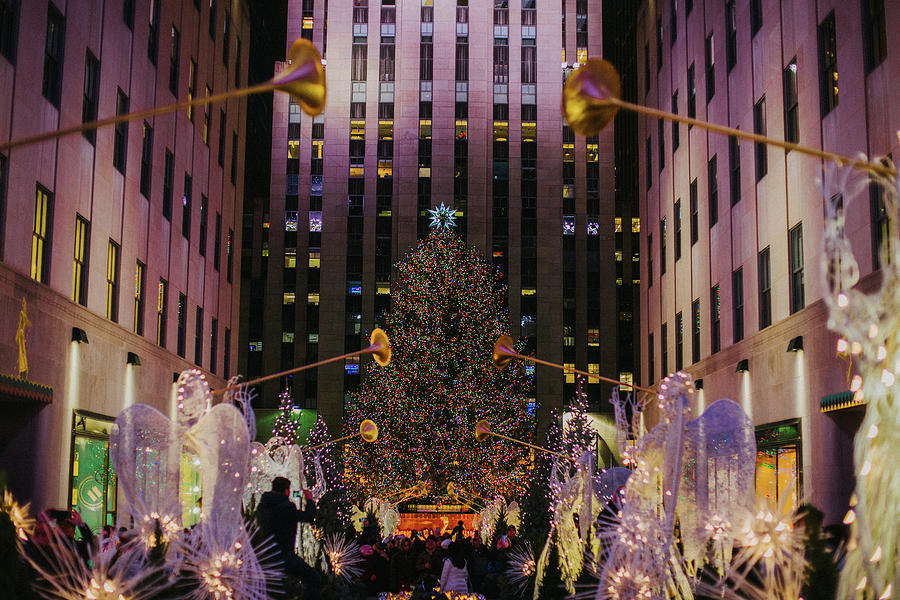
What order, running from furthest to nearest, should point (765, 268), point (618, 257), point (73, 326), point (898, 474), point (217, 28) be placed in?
point (618, 257)
point (217, 28)
point (765, 268)
point (73, 326)
point (898, 474)

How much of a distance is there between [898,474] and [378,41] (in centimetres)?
6596

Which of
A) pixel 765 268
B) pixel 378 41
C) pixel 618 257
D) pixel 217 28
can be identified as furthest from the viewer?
pixel 618 257

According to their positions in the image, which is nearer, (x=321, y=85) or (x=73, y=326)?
(x=321, y=85)

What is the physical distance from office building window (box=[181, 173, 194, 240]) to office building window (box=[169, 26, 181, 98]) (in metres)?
3.07

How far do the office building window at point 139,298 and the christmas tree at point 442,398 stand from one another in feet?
62.9

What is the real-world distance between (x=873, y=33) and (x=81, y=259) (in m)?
17.4

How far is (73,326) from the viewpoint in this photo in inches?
877


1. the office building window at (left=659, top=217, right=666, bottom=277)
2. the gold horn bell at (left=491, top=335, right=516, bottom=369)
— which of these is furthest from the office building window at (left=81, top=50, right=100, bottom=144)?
the office building window at (left=659, top=217, right=666, bottom=277)

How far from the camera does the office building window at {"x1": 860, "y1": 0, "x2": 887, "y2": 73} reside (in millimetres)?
18609

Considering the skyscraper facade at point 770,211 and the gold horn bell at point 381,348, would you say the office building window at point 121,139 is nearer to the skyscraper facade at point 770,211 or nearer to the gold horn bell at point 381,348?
the gold horn bell at point 381,348

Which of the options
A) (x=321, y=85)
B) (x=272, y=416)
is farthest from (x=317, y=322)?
(x=321, y=85)

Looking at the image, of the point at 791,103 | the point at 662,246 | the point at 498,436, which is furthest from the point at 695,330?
the point at 791,103

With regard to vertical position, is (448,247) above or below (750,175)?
above

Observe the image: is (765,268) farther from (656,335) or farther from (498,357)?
(656,335)
